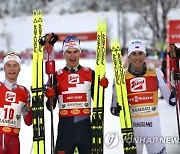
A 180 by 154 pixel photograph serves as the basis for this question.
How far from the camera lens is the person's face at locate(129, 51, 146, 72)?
436 cm

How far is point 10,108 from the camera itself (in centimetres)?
423

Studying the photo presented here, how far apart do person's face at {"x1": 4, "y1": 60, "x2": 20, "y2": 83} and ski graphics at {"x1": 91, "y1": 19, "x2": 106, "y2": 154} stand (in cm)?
89

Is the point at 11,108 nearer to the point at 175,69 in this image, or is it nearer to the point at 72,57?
the point at 72,57

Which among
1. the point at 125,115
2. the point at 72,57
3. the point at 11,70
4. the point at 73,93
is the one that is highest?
the point at 72,57

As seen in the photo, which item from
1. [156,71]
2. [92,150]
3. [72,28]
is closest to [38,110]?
[92,150]

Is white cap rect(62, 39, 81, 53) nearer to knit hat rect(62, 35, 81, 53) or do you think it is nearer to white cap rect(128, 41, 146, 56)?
knit hat rect(62, 35, 81, 53)

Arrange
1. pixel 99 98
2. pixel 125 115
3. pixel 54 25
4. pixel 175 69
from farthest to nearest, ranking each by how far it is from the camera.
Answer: pixel 54 25 → pixel 175 69 → pixel 99 98 → pixel 125 115

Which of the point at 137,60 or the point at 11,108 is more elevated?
the point at 137,60

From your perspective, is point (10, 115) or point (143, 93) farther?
point (143, 93)

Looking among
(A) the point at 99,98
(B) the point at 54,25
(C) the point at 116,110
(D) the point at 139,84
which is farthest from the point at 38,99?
(B) the point at 54,25

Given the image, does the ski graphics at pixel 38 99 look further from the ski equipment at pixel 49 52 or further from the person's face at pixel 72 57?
the person's face at pixel 72 57

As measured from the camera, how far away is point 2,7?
258 feet

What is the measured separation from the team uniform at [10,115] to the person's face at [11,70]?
0.07m

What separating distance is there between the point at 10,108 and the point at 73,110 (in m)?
0.69
